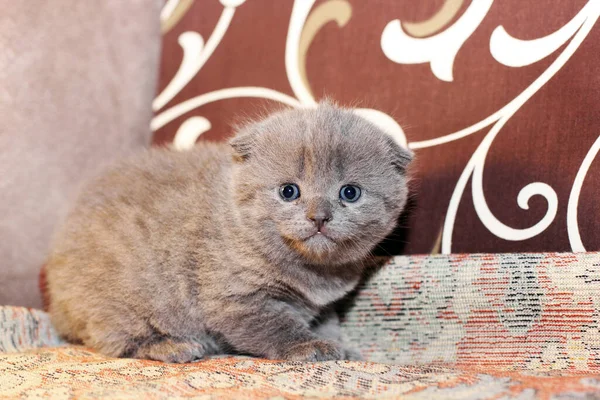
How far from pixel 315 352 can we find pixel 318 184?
14.1 inches

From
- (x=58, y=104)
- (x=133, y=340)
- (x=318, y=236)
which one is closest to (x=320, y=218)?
(x=318, y=236)

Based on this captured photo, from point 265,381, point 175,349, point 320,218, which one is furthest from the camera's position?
point 175,349

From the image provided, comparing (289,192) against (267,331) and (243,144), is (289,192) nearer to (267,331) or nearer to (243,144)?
(243,144)

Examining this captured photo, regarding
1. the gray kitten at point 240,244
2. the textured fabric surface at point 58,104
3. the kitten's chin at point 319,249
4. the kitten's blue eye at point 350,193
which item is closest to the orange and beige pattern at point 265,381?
the gray kitten at point 240,244

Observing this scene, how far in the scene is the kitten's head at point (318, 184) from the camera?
4.24 ft

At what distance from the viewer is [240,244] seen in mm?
1377

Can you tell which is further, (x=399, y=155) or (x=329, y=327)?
(x=329, y=327)

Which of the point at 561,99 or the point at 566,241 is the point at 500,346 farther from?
the point at 561,99

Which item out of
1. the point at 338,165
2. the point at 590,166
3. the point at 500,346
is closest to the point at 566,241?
the point at 590,166

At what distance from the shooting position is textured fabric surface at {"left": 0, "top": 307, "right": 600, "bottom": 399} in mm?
982

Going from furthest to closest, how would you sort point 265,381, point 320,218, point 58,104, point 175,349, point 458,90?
point 58,104, point 458,90, point 175,349, point 320,218, point 265,381

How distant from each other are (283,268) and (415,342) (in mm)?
383

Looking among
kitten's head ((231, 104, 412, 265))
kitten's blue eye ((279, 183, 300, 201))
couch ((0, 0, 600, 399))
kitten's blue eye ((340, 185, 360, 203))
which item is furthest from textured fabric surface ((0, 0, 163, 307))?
kitten's blue eye ((340, 185, 360, 203))

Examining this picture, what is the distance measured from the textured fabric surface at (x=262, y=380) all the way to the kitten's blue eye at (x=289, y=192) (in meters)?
0.36
